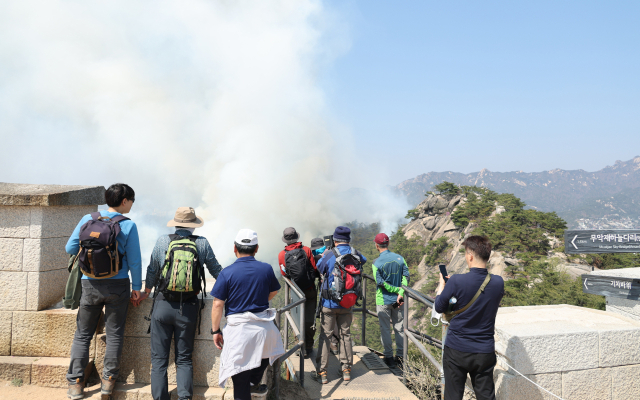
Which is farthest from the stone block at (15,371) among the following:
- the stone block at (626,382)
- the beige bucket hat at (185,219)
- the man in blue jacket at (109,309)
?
the stone block at (626,382)

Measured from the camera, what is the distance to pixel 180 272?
10.3 feet

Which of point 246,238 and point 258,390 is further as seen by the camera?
point 258,390

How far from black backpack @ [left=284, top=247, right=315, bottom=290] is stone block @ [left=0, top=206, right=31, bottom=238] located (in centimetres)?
283

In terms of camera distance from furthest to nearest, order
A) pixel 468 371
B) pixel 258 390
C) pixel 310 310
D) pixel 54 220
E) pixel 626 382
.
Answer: pixel 310 310 → pixel 54 220 → pixel 626 382 → pixel 258 390 → pixel 468 371

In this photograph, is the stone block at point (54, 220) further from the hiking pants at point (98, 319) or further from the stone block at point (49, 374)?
the stone block at point (49, 374)

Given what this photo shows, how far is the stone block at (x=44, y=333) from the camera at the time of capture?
3.78 metres

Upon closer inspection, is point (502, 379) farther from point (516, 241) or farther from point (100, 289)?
point (516, 241)

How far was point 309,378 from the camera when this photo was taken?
4773 mm

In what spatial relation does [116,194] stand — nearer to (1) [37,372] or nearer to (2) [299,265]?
(1) [37,372]

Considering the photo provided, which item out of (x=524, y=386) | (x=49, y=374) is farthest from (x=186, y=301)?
(x=524, y=386)

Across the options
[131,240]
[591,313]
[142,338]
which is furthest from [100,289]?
[591,313]

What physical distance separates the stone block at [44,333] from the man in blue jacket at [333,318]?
103 inches

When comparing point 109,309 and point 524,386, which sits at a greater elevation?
point 109,309

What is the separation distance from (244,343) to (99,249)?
144 centimetres
